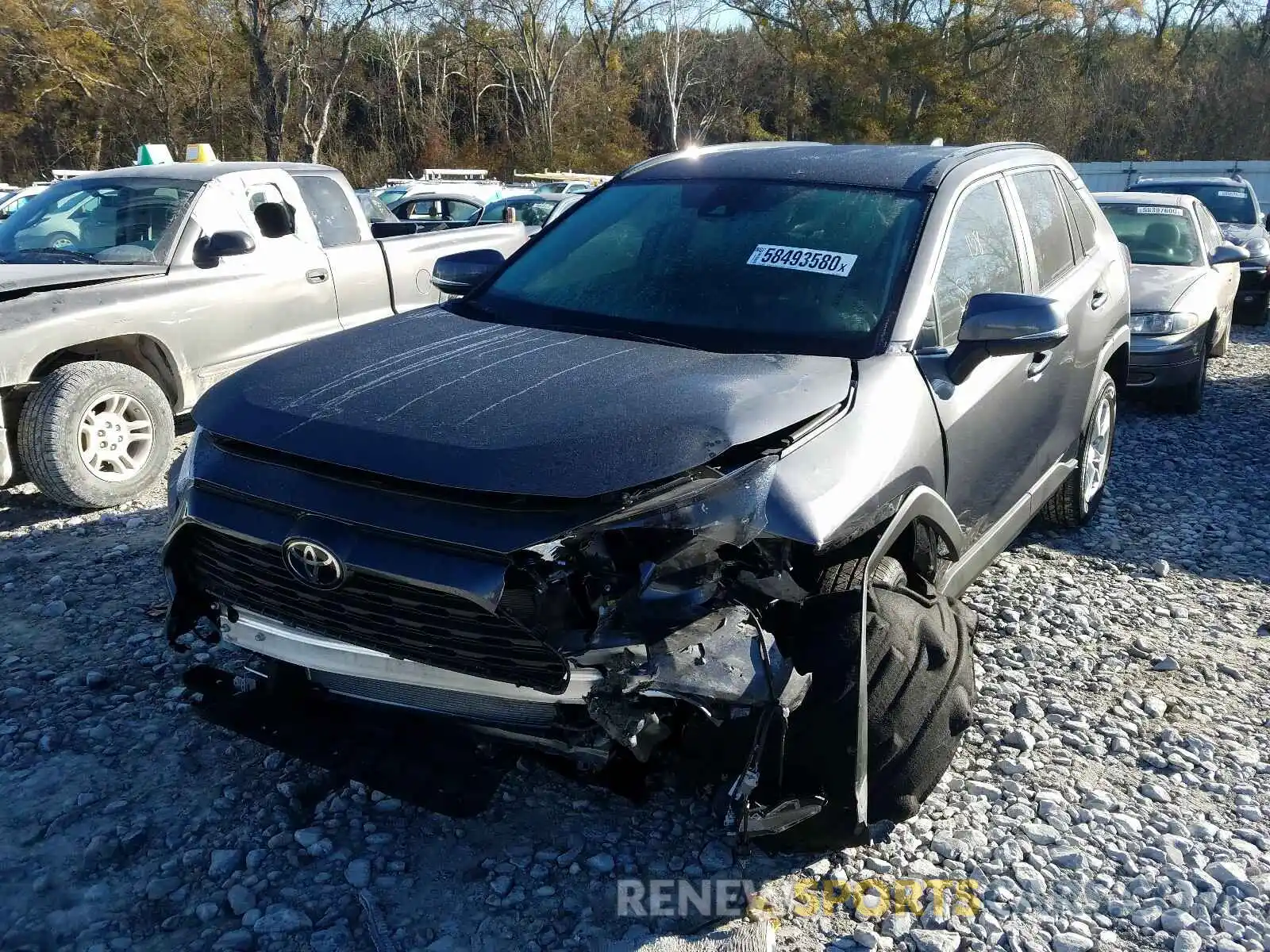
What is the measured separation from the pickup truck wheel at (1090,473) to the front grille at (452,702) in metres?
3.21

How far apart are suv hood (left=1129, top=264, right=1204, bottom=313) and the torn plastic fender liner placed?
17.2 feet

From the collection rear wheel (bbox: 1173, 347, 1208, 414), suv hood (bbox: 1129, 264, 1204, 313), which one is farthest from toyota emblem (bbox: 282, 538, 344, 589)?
rear wheel (bbox: 1173, 347, 1208, 414)

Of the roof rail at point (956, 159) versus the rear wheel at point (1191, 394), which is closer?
the roof rail at point (956, 159)

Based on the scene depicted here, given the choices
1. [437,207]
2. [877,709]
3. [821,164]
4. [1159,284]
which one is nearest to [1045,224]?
[821,164]

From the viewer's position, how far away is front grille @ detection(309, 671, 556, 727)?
7.97 ft

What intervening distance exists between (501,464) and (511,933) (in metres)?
1.16

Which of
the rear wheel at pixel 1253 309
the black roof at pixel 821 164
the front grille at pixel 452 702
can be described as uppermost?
the black roof at pixel 821 164

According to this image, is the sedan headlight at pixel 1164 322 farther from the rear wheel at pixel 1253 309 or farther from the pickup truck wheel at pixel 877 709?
the pickup truck wheel at pixel 877 709

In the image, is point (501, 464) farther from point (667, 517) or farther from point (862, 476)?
point (862, 476)

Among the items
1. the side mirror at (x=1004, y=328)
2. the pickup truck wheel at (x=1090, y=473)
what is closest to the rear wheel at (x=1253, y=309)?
the pickup truck wheel at (x=1090, y=473)

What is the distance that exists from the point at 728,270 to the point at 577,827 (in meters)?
1.83

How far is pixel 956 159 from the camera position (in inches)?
147

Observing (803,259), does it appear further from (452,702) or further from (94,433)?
(94,433)

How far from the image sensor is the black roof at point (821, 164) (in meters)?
3.59
